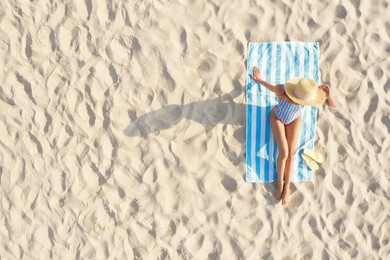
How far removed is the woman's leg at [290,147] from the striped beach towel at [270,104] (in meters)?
0.11

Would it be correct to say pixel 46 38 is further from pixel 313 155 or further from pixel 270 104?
pixel 313 155

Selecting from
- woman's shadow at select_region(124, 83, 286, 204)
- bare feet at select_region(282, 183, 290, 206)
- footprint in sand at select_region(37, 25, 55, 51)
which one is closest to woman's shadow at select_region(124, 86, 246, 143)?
woman's shadow at select_region(124, 83, 286, 204)

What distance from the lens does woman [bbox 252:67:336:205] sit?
3.40 metres

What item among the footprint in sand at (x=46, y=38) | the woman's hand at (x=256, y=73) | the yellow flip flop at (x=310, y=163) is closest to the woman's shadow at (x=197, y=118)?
the woman's hand at (x=256, y=73)

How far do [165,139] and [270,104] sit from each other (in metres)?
1.06

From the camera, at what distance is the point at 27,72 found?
3.97 meters

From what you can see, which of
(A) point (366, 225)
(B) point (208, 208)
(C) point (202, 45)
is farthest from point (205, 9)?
(A) point (366, 225)

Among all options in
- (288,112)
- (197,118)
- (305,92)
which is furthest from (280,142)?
(197,118)

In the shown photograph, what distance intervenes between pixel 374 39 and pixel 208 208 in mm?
2279

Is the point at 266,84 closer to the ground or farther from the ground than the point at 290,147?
farther from the ground

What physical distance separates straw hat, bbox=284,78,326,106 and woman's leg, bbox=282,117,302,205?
32cm

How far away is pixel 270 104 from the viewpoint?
156 inches

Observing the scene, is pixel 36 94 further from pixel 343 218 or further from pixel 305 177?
pixel 343 218

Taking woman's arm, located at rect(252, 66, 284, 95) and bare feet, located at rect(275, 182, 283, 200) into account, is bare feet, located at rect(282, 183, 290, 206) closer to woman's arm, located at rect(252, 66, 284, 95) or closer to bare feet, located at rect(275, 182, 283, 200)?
bare feet, located at rect(275, 182, 283, 200)
